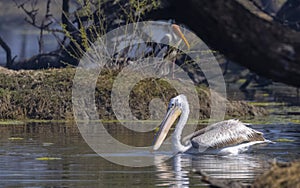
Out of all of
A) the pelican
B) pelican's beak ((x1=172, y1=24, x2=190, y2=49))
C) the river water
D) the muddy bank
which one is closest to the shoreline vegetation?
the muddy bank

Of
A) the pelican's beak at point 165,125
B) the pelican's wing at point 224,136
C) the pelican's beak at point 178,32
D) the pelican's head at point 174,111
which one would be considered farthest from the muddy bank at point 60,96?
the pelican's wing at point 224,136

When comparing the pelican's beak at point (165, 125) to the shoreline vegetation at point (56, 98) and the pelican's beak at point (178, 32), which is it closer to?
the shoreline vegetation at point (56, 98)

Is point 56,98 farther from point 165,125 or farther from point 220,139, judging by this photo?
point 220,139

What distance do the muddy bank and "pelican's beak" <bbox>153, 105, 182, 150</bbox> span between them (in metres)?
3.42

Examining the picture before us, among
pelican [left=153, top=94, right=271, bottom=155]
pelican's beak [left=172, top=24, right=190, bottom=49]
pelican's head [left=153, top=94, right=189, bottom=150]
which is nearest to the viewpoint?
pelican [left=153, top=94, right=271, bottom=155]

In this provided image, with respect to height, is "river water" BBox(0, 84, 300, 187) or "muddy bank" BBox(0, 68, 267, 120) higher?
"muddy bank" BBox(0, 68, 267, 120)

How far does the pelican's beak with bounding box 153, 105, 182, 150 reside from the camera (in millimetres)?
14835

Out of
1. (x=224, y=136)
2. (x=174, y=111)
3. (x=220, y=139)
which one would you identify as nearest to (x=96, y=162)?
(x=220, y=139)

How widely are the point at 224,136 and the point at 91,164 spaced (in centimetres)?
274

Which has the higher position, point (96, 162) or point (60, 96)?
point (60, 96)

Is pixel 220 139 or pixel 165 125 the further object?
pixel 165 125

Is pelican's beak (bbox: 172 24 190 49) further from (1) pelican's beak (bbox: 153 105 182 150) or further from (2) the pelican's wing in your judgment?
(2) the pelican's wing

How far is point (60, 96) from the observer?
19.5 meters

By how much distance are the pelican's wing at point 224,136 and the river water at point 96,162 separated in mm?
200
